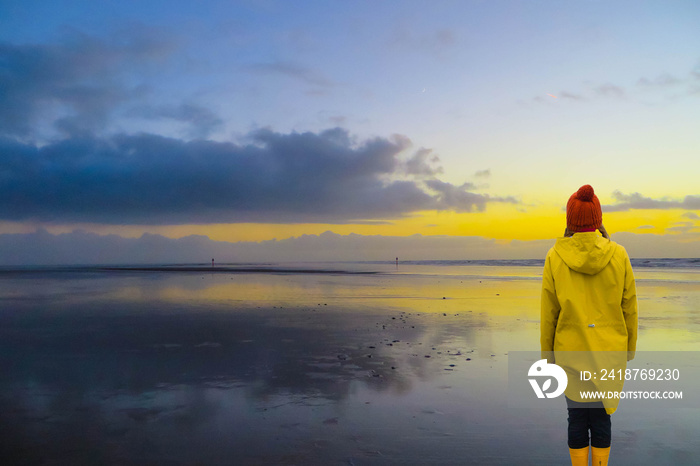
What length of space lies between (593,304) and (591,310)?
0.18ft

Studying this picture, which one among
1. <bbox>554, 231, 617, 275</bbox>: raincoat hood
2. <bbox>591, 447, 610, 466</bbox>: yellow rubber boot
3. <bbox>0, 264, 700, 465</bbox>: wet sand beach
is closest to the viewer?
<bbox>554, 231, 617, 275</bbox>: raincoat hood

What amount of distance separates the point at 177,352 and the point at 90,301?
40.0 ft

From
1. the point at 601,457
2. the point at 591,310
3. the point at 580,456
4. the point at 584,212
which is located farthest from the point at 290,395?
the point at 584,212

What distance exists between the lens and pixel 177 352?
9.58 meters

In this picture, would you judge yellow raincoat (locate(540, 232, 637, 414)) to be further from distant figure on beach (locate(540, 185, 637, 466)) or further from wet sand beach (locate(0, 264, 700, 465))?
wet sand beach (locate(0, 264, 700, 465))

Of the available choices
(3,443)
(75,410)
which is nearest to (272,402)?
(75,410)

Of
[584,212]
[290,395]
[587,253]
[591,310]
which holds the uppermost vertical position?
[584,212]

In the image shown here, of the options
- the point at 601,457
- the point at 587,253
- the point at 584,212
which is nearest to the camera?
the point at 587,253

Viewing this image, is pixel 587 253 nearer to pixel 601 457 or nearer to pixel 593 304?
pixel 593 304

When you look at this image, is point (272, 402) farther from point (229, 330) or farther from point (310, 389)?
point (229, 330)

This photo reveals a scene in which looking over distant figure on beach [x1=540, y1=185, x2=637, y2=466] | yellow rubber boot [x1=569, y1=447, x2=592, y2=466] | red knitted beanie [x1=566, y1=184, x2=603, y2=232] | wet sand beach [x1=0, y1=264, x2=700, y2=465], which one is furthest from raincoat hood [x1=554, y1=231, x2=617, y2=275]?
wet sand beach [x1=0, y1=264, x2=700, y2=465]

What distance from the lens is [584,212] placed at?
4.06 metres

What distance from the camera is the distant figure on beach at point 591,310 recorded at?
12.7 feet

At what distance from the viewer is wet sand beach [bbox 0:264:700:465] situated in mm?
4879
